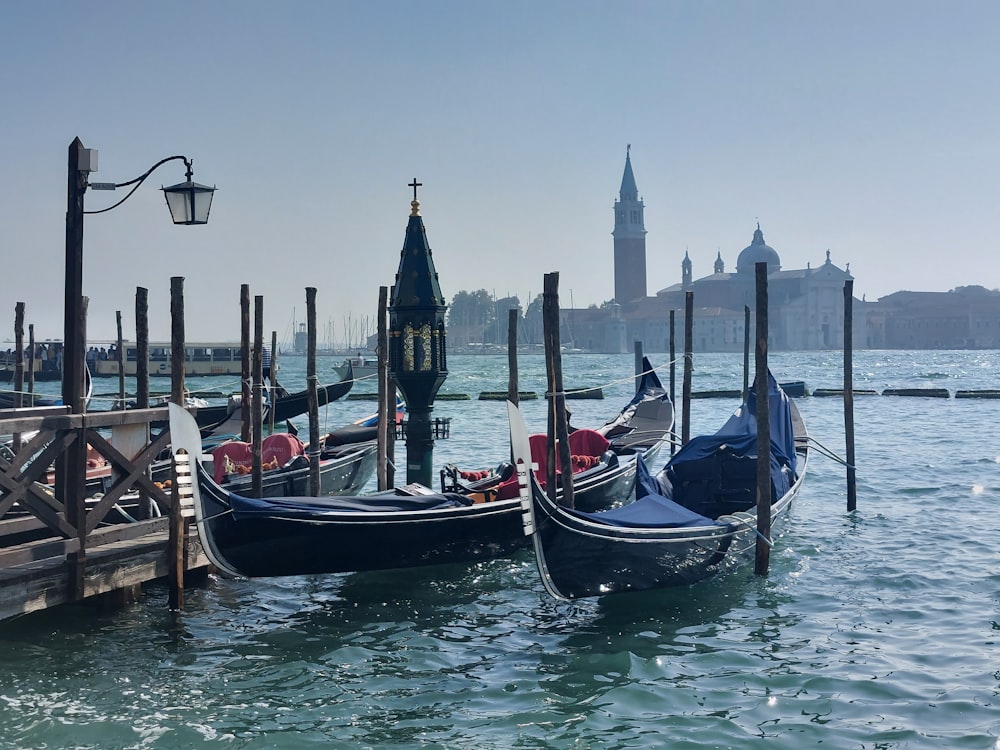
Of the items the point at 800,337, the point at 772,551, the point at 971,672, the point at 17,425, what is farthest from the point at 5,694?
the point at 800,337

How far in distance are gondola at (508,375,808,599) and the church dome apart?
89.4 meters

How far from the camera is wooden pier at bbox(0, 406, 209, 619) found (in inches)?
206

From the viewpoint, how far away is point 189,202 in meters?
5.58

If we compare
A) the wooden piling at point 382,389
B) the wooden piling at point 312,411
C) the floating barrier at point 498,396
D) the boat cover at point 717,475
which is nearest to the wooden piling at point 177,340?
the wooden piling at point 312,411

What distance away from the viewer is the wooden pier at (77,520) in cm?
523

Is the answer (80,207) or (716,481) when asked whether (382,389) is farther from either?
(80,207)

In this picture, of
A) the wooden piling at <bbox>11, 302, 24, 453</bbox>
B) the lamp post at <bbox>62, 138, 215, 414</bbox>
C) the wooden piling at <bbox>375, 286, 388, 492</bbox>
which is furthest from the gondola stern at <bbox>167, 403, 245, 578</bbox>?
the wooden piling at <bbox>11, 302, 24, 453</bbox>

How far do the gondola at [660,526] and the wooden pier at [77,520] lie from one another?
2.04m

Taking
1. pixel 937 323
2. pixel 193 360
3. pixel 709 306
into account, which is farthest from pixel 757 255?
pixel 193 360

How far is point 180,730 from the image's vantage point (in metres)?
4.31

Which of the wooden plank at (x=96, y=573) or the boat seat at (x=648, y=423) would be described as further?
the boat seat at (x=648, y=423)

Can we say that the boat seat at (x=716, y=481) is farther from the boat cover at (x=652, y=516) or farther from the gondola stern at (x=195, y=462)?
the gondola stern at (x=195, y=462)

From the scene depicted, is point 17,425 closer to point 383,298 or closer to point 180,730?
point 180,730

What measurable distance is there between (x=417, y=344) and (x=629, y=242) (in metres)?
88.0
